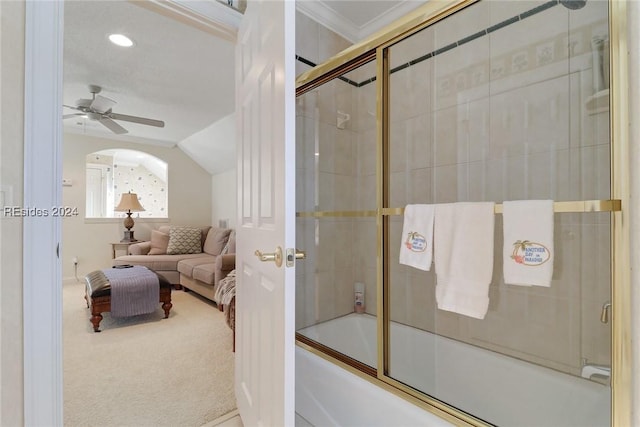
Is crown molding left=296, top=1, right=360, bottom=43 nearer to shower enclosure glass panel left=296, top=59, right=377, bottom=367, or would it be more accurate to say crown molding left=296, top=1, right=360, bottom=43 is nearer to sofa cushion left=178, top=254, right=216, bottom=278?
shower enclosure glass panel left=296, top=59, right=377, bottom=367

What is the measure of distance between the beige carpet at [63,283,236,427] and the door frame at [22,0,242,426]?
65cm

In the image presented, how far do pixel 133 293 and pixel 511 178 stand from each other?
3.32 m

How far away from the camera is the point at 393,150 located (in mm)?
1738

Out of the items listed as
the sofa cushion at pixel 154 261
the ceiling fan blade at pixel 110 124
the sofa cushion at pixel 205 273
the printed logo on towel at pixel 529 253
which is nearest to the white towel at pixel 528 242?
the printed logo on towel at pixel 529 253

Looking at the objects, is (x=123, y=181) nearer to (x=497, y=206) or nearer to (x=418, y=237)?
(x=418, y=237)

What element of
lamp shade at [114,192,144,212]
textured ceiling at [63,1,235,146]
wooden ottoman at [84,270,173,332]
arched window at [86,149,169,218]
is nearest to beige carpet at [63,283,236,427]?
wooden ottoman at [84,270,173,332]

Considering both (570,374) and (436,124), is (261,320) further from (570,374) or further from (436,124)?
(436,124)

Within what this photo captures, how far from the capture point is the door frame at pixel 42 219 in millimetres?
1067

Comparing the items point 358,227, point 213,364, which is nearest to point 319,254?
point 358,227

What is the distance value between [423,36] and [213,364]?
8.52 ft

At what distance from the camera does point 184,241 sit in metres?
4.95

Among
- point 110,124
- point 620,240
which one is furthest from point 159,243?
point 620,240

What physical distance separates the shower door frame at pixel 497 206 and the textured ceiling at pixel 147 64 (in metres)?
1.29

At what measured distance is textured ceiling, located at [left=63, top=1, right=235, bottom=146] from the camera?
7.30 ft
